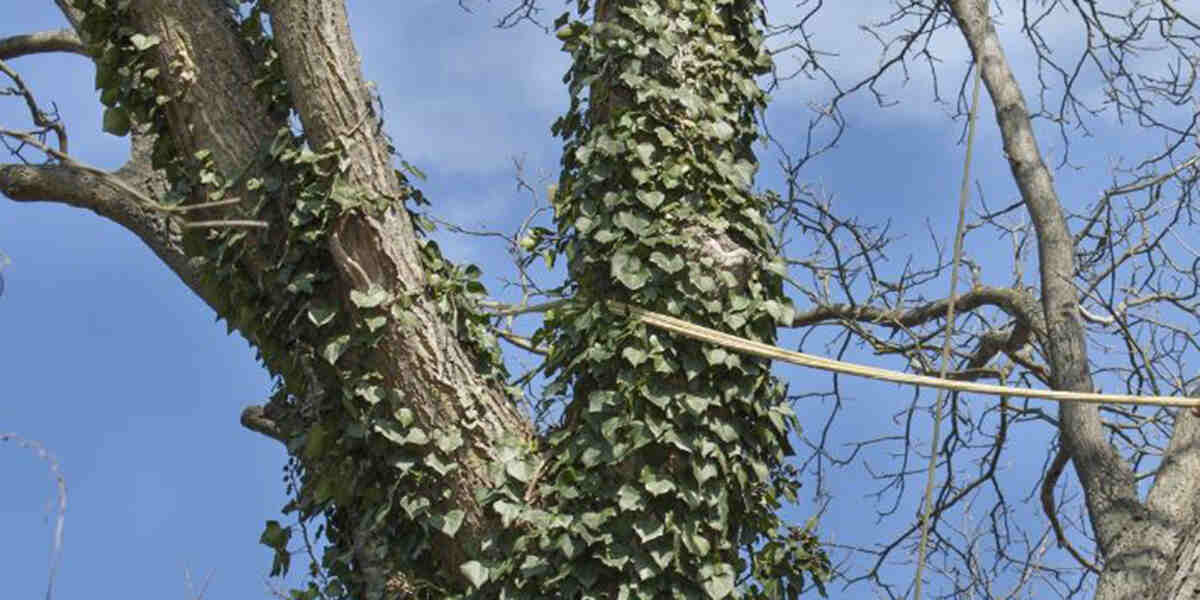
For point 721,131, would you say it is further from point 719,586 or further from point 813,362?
point 719,586

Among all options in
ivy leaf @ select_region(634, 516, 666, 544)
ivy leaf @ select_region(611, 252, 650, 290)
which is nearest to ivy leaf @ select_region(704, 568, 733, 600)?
ivy leaf @ select_region(634, 516, 666, 544)

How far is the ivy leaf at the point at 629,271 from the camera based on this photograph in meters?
3.41

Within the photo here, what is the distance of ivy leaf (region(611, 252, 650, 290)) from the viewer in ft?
11.2

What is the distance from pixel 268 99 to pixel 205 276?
0.48 metres

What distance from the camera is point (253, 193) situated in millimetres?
3453

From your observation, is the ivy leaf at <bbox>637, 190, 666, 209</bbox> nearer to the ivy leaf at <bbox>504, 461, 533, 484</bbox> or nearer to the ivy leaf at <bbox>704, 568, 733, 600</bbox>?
the ivy leaf at <bbox>504, 461, 533, 484</bbox>

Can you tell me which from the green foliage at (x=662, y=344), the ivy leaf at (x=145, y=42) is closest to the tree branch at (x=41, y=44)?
the ivy leaf at (x=145, y=42)

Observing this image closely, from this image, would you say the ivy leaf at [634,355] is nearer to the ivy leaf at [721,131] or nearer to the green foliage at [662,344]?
Result: the green foliage at [662,344]

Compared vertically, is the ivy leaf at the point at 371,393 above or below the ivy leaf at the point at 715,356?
below

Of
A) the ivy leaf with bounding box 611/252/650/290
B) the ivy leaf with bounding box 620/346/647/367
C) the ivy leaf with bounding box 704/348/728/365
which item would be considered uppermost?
the ivy leaf with bounding box 611/252/650/290

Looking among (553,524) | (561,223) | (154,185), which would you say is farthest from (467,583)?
(154,185)

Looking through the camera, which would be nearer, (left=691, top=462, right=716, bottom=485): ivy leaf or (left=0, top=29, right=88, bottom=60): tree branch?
(left=691, top=462, right=716, bottom=485): ivy leaf

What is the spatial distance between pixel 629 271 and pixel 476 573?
0.80 metres

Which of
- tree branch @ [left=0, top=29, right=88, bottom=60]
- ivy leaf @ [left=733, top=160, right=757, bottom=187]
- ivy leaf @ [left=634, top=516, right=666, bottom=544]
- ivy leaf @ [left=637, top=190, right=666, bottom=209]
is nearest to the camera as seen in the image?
ivy leaf @ [left=634, top=516, right=666, bottom=544]
